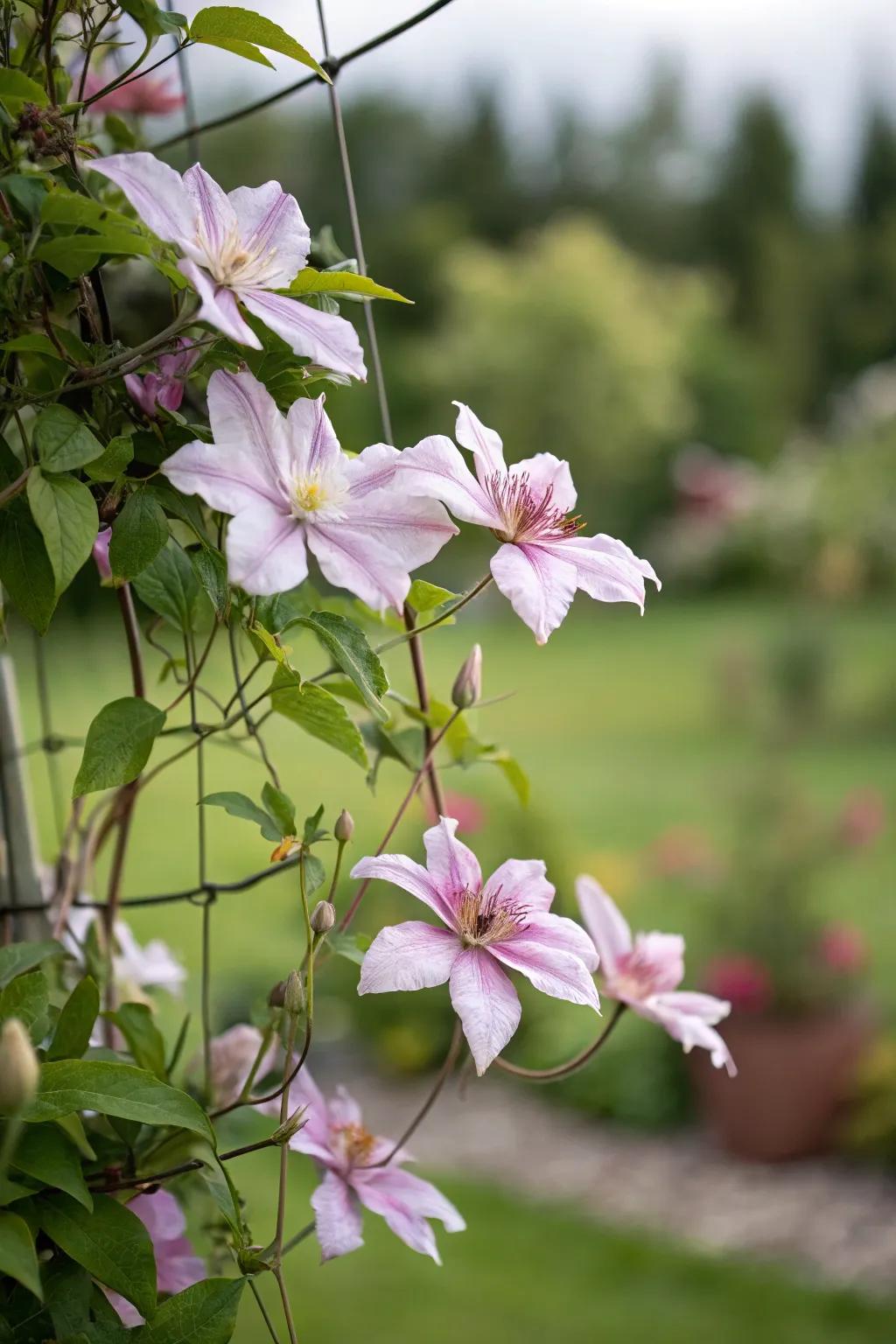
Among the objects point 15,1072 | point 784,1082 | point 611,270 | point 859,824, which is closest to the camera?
point 15,1072

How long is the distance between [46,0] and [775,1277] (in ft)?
6.79

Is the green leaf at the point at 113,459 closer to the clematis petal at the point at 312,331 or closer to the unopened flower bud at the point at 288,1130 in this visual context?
the clematis petal at the point at 312,331

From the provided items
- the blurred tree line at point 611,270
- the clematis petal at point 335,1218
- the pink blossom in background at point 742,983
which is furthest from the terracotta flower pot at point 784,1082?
the blurred tree line at point 611,270

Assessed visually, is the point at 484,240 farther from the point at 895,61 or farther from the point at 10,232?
the point at 10,232

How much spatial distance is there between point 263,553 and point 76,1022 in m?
0.16

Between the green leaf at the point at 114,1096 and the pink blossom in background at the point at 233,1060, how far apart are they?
0.52 feet

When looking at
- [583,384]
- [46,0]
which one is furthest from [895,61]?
[46,0]

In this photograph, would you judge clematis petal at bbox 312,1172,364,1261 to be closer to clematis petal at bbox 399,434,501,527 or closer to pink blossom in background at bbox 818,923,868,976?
clematis petal at bbox 399,434,501,527

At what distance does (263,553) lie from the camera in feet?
1.00

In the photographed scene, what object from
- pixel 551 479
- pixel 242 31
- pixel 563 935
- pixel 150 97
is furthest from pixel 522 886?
pixel 150 97

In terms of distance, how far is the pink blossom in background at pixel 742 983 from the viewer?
94.3 inches

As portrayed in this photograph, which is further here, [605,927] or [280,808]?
[605,927]

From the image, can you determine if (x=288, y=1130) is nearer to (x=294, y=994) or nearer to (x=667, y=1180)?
(x=294, y=994)

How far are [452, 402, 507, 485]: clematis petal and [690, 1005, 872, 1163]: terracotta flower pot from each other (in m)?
2.21
